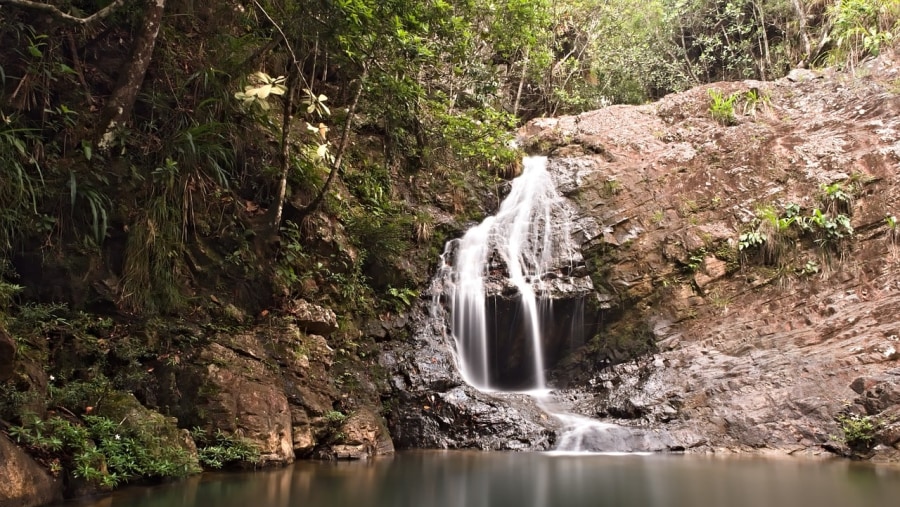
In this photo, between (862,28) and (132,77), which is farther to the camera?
(862,28)

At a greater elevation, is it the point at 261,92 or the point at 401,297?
the point at 261,92

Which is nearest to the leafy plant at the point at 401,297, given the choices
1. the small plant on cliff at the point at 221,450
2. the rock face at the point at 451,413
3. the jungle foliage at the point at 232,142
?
the jungle foliage at the point at 232,142

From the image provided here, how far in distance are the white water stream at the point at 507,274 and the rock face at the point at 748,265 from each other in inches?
21.4

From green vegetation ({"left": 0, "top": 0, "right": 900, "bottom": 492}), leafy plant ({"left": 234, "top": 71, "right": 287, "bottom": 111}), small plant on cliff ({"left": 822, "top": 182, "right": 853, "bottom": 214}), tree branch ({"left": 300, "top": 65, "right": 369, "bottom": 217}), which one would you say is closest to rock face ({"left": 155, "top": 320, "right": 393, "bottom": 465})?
green vegetation ({"left": 0, "top": 0, "right": 900, "bottom": 492})

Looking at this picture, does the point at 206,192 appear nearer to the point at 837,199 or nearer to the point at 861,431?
the point at 861,431

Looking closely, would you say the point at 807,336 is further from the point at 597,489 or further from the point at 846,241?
the point at 597,489

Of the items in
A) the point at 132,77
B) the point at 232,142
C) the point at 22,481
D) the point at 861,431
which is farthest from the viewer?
the point at 232,142

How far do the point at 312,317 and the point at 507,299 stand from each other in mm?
3793

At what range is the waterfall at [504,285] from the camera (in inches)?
381

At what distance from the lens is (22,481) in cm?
353

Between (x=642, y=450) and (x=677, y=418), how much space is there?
0.90 meters

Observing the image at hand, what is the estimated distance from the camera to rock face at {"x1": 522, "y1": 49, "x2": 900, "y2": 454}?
7.50 m

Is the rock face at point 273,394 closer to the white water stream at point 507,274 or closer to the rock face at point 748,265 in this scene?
the white water stream at point 507,274

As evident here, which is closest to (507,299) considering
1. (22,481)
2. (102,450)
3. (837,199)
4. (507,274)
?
(507,274)
